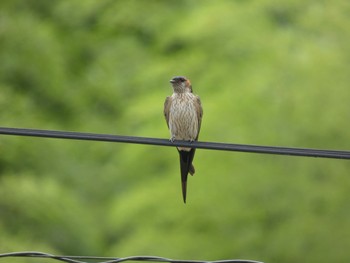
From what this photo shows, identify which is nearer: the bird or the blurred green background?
the bird

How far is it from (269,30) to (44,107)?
3961 mm

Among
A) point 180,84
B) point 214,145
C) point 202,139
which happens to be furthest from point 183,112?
point 202,139

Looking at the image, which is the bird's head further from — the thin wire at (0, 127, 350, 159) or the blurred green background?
the blurred green background

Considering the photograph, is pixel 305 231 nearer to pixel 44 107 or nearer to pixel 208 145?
pixel 44 107

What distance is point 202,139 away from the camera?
1445cm

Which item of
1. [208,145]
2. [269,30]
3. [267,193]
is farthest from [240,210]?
[208,145]

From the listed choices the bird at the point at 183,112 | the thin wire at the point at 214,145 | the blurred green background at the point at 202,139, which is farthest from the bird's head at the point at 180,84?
the blurred green background at the point at 202,139

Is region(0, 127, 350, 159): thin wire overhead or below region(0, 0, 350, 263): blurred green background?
below

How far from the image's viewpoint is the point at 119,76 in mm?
19906

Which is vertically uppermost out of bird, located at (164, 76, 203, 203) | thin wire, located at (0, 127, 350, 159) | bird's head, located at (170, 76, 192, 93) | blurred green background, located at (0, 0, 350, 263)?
blurred green background, located at (0, 0, 350, 263)

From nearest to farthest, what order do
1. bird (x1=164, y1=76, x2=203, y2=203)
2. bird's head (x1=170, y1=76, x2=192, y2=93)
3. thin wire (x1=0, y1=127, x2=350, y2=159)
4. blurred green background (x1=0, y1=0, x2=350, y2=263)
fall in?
thin wire (x1=0, y1=127, x2=350, y2=159)
bird (x1=164, y1=76, x2=203, y2=203)
bird's head (x1=170, y1=76, x2=192, y2=93)
blurred green background (x1=0, y1=0, x2=350, y2=263)

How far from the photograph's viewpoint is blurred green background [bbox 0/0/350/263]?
14.4 metres

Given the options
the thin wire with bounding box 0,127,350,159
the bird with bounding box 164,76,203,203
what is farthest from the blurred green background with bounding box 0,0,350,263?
the thin wire with bounding box 0,127,350,159

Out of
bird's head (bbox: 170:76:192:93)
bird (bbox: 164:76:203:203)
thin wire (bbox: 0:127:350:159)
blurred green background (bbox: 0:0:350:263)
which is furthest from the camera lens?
blurred green background (bbox: 0:0:350:263)
